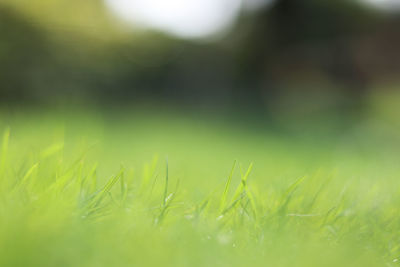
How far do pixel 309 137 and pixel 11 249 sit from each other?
28.1ft

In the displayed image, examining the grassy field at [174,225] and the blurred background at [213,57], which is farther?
the blurred background at [213,57]

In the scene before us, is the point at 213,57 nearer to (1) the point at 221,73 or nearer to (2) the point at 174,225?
(1) the point at 221,73

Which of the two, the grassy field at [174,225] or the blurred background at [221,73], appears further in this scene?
the blurred background at [221,73]

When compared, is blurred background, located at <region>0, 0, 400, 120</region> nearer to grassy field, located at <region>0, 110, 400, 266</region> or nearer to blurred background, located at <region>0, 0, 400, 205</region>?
blurred background, located at <region>0, 0, 400, 205</region>

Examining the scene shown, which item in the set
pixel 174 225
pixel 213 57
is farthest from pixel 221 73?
pixel 174 225

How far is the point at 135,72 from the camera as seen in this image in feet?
41.6

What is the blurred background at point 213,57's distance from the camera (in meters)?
9.30

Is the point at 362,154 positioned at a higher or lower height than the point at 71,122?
higher

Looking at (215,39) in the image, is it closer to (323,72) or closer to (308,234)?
(323,72)

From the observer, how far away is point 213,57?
570 inches

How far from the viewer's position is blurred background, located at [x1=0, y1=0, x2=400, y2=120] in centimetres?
930

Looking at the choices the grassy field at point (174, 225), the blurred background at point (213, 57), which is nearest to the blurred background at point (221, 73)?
the blurred background at point (213, 57)

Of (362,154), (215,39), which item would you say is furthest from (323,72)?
(362,154)

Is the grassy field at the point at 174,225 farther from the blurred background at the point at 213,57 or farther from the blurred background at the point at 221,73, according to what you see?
the blurred background at the point at 213,57
